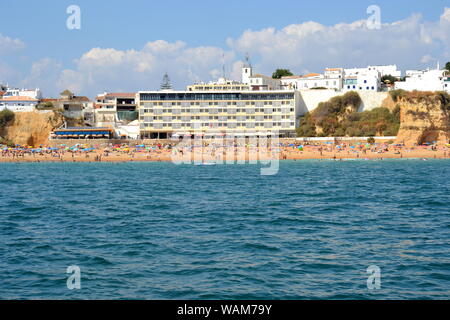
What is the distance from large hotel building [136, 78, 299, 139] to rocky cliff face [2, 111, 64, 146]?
15112 mm

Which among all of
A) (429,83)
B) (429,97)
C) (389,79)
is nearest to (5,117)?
(429,97)

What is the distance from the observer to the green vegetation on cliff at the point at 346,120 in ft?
261

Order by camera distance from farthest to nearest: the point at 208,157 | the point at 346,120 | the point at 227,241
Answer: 1. the point at 346,120
2. the point at 208,157
3. the point at 227,241

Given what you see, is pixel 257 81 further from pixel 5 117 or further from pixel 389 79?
pixel 5 117

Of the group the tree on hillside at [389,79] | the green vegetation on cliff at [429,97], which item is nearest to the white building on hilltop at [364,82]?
the tree on hillside at [389,79]

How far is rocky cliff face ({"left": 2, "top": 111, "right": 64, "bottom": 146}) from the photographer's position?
84500 millimetres

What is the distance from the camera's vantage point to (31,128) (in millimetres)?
85000

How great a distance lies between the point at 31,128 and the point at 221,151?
34.4 metres

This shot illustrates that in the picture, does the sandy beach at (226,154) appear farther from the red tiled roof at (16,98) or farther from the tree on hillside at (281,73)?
the tree on hillside at (281,73)

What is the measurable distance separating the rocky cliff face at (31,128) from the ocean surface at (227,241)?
50.8 metres

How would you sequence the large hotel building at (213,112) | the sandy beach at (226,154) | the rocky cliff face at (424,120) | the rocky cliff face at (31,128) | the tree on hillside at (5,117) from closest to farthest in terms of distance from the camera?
the sandy beach at (226,154), the rocky cliff face at (424,120), the rocky cliff face at (31,128), the large hotel building at (213,112), the tree on hillside at (5,117)

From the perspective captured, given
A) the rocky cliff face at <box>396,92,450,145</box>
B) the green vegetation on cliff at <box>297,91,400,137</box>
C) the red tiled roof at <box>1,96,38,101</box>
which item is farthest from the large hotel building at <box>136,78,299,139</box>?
the red tiled roof at <box>1,96,38,101</box>

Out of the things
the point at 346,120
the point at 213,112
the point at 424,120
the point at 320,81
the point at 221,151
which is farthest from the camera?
the point at 320,81

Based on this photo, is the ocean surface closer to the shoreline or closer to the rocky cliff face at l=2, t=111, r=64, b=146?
the shoreline
